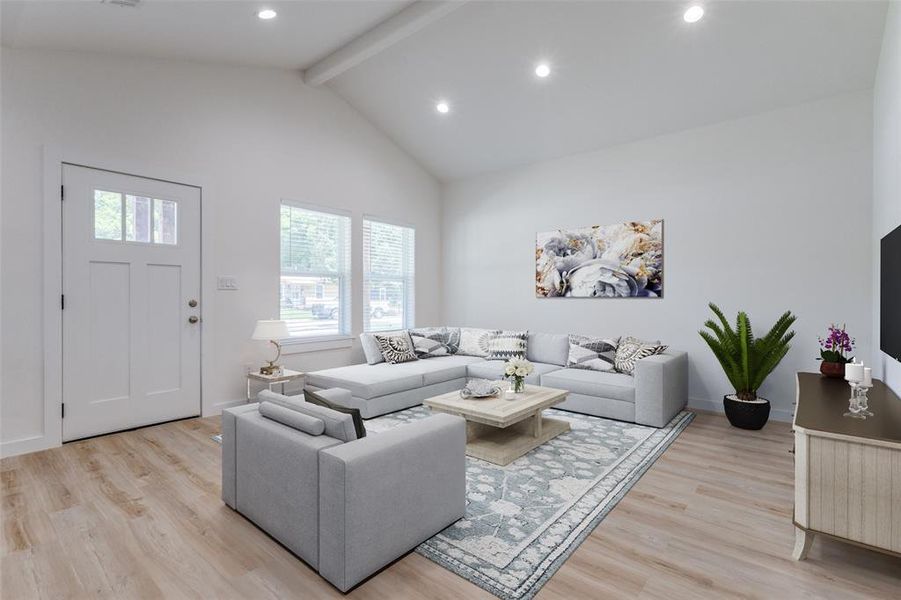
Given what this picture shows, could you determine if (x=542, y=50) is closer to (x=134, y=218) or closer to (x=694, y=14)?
(x=694, y=14)

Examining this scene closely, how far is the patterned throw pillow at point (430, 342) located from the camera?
5.23 meters

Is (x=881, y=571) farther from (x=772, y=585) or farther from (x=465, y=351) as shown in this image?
(x=465, y=351)

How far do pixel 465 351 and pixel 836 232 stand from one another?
374 cm

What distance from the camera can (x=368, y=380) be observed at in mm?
4055

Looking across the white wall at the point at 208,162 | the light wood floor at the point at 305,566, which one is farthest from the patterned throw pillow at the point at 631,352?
the white wall at the point at 208,162

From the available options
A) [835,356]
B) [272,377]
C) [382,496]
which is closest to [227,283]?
[272,377]

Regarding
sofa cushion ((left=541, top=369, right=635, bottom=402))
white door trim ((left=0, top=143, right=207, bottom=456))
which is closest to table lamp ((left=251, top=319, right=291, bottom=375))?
white door trim ((left=0, top=143, right=207, bottom=456))

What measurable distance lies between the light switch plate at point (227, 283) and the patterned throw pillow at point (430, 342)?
2.00 metres

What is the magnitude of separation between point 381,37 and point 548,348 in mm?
3519

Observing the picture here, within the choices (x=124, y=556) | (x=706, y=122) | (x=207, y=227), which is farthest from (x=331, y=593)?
(x=706, y=122)

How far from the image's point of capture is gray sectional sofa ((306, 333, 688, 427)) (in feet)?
12.3

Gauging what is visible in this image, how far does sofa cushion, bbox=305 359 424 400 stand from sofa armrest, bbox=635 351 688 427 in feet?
6.66

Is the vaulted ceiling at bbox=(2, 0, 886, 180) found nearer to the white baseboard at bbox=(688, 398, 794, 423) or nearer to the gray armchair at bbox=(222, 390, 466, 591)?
the white baseboard at bbox=(688, 398, 794, 423)

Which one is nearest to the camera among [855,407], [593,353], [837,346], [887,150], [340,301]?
[855,407]
